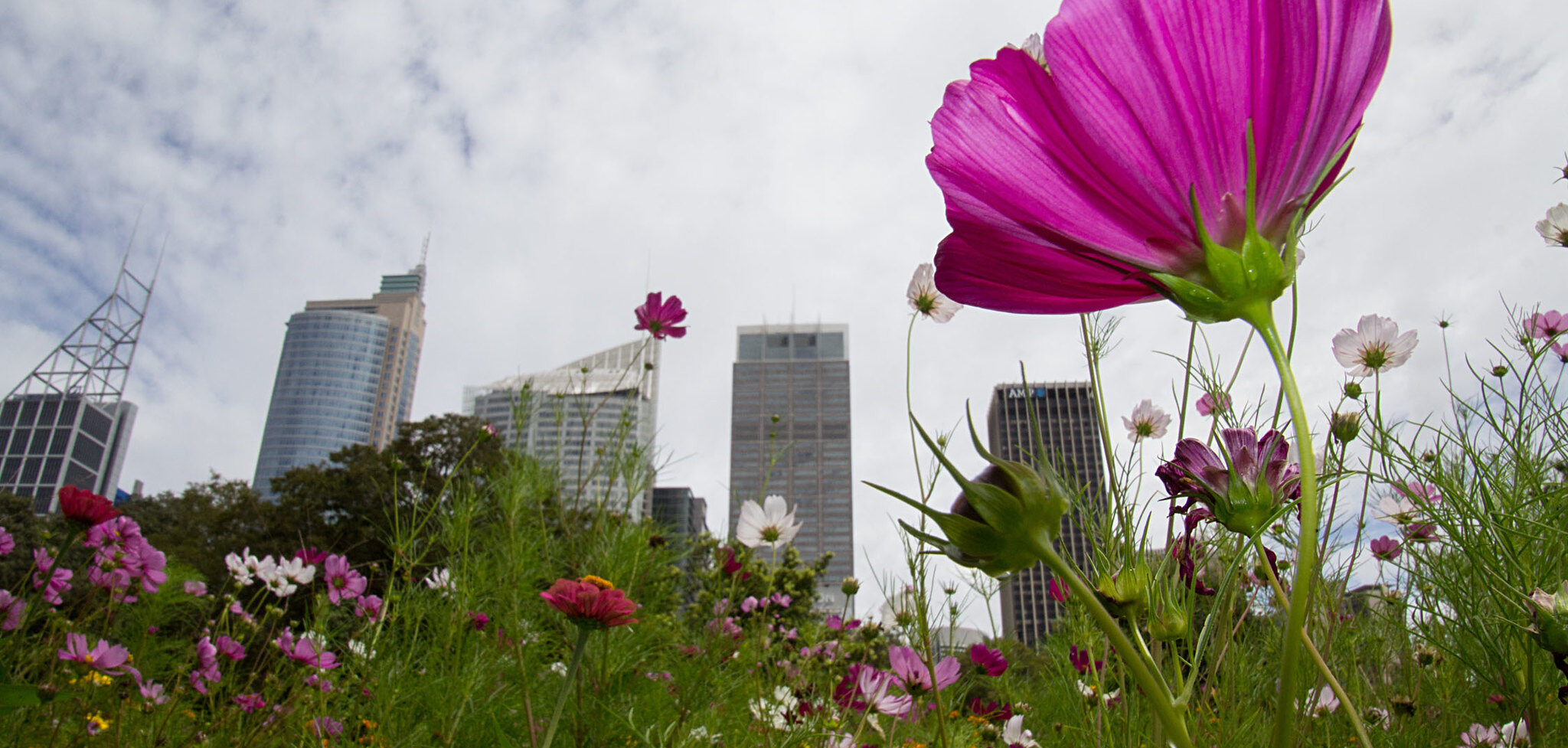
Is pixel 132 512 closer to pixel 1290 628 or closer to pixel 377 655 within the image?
pixel 377 655

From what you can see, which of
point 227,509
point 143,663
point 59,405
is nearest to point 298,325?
point 59,405

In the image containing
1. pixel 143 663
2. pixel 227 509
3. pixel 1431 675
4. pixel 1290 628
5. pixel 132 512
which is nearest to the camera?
pixel 1290 628

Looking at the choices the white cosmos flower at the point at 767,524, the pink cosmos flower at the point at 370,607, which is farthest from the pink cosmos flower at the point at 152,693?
the white cosmos flower at the point at 767,524

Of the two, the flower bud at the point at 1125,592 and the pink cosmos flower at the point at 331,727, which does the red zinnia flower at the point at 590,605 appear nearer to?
the pink cosmos flower at the point at 331,727

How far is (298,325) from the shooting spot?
2948 inches

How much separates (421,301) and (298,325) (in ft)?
41.4

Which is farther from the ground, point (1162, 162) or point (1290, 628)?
point (1162, 162)

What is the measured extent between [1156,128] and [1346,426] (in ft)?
2.66

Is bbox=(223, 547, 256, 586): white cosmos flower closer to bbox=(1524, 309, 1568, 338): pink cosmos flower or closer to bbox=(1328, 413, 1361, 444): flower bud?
bbox=(1328, 413, 1361, 444): flower bud

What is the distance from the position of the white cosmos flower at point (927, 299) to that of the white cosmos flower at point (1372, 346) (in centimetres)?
56

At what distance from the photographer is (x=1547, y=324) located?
50.1 inches

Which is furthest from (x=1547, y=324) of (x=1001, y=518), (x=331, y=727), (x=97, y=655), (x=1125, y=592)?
(x=97, y=655)

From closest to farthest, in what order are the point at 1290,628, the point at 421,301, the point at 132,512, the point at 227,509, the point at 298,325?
the point at 1290,628
the point at 227,509
the point at 132,512
the point at 298,325
the point at 421,301

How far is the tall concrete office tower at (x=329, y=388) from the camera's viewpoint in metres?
73.7
